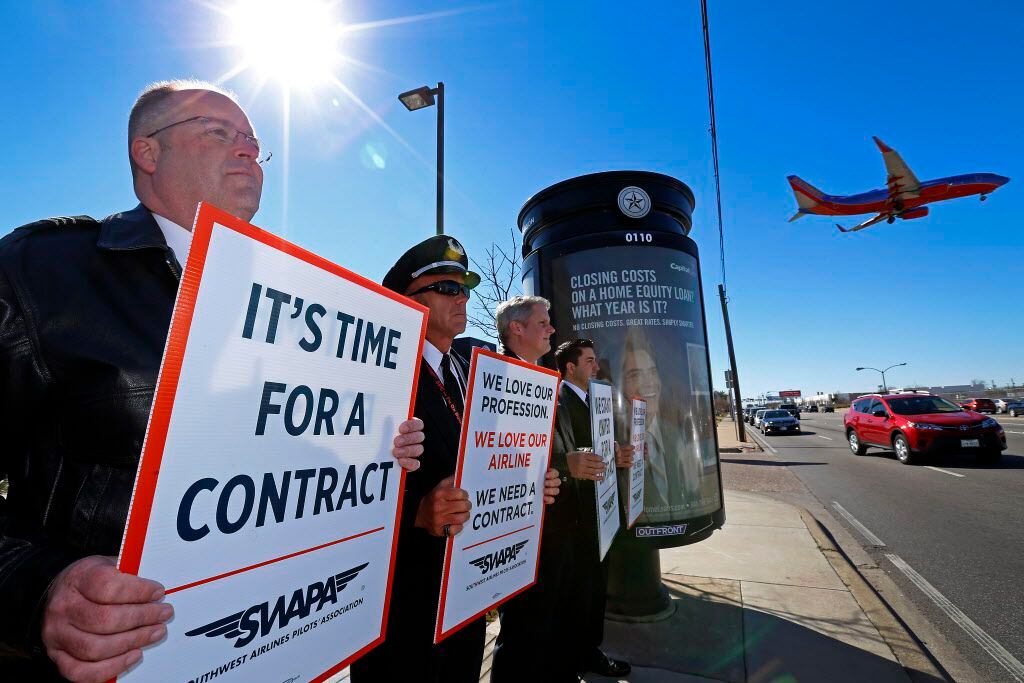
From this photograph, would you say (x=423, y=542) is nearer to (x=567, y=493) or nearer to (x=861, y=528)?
(x=567, y=493)

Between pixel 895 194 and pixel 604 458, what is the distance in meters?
28.3

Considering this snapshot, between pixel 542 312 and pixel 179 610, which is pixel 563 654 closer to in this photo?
pixel 542 312

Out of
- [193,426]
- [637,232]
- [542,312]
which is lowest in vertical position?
[193,426]

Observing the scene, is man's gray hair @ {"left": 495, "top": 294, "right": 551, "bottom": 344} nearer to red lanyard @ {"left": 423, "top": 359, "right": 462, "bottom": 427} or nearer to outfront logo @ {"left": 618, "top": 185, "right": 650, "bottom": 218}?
red lanyard @ {"left": 423, "top": 359, "right": 462, "bottom": 427}

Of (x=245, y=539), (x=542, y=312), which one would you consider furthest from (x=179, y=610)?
(x=542, y=312)

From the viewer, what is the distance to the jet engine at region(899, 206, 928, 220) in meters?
23.7

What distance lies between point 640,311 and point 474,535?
2.44 meters

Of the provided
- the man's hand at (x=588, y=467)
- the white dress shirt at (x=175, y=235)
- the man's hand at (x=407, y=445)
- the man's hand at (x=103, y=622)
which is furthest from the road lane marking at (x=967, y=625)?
the white dress shirt at (x=175, y=235)

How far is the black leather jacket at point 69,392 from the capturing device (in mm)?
991

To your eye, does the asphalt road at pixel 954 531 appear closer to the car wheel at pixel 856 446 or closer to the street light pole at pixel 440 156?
the car wheel at pixel 856 446

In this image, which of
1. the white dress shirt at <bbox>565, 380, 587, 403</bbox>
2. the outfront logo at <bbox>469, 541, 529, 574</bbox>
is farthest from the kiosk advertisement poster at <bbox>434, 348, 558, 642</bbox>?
the white dress shirt at <bbox>565, 380, 587, 403</bbox>

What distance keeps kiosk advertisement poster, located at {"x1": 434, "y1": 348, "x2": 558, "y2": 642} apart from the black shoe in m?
1.26

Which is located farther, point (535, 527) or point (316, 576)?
point (535, 527)

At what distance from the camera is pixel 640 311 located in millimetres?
3664
